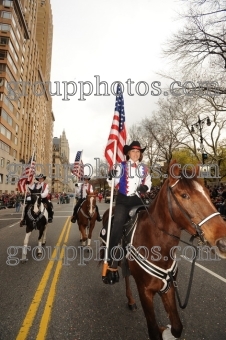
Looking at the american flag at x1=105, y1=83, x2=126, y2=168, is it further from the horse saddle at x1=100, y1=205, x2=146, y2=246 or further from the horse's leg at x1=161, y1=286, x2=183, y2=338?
the horse's leg at x1=161, y1=286, x2=183, y2=338

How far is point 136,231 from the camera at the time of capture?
356cm

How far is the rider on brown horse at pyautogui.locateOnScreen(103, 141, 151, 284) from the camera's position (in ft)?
12.7

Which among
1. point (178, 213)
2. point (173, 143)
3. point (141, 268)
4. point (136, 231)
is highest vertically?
point (173, 143)

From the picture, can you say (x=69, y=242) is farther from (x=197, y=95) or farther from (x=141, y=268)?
(x=197, y=95)

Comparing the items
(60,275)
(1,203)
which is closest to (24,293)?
(60,275)

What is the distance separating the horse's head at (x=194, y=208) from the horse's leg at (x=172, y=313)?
1025 mm

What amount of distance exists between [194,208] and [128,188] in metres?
1.80

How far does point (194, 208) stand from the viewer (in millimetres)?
2508

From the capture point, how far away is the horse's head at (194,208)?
2.30m

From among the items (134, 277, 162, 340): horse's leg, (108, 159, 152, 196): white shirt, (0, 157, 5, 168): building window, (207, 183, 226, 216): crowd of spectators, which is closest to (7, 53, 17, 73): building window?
(0, 157, 5, 168): building window

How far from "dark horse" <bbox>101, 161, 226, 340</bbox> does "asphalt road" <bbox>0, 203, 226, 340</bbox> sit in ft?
2.55

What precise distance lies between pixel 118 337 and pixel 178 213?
2153 mm

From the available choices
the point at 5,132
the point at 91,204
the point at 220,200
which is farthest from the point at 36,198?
the point at 5,132

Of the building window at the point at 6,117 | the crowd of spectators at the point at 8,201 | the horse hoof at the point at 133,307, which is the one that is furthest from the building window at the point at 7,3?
the horse hoof at the point at 133,307
